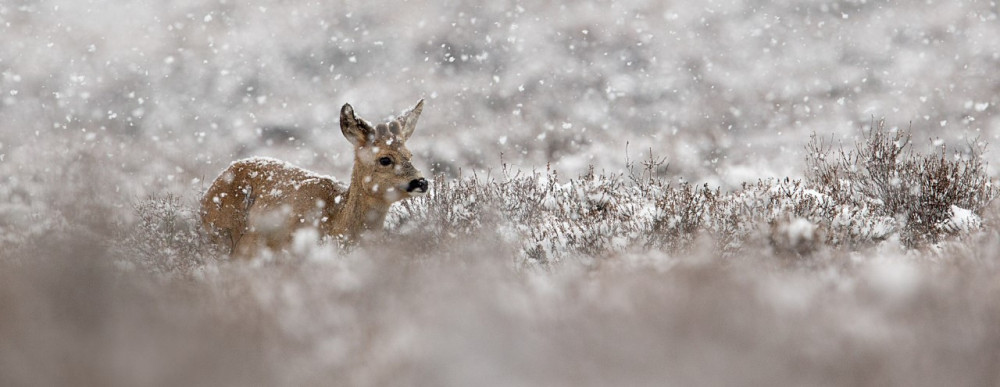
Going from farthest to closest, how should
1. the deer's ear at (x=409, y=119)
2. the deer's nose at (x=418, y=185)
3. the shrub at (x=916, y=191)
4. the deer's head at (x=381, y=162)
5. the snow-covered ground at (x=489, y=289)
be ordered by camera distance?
the deer's ear at (x=409, y=119)
the shrub at (x=916, y=191)
the deer's head at (x=381, y=162)
the deer's nose at (x=418, y=185)
the snow-covered ground at (x=489, y=289)

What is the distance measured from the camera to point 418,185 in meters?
7.15

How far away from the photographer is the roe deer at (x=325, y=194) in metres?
7.38

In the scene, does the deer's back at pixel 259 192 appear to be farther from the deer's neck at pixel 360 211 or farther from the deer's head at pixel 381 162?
the deer's head at pixel 381 162

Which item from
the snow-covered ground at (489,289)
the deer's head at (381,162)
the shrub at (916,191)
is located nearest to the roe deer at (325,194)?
the deer's head at (381,162)

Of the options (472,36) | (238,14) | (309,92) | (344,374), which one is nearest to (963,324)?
(344,374)

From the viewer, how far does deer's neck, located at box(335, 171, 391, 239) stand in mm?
7402

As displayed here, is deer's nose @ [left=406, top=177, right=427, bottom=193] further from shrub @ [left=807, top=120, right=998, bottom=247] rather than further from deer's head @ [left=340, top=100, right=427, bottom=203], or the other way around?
shrub @ [left=807, top=120, right=998, bottom=247]

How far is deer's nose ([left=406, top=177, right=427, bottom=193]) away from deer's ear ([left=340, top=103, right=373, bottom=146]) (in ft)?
2.55

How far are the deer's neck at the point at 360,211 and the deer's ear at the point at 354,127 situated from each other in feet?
1.17

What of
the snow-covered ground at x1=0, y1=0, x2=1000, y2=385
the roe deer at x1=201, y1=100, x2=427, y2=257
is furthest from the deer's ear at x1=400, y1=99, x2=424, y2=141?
the snow-covered ground at x1=0, y1=0, x2=1000, y2=385

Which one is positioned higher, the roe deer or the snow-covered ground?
the roe deer

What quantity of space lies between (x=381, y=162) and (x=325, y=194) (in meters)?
0.71

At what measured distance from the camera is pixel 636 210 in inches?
339

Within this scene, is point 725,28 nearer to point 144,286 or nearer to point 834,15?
point 834,15
